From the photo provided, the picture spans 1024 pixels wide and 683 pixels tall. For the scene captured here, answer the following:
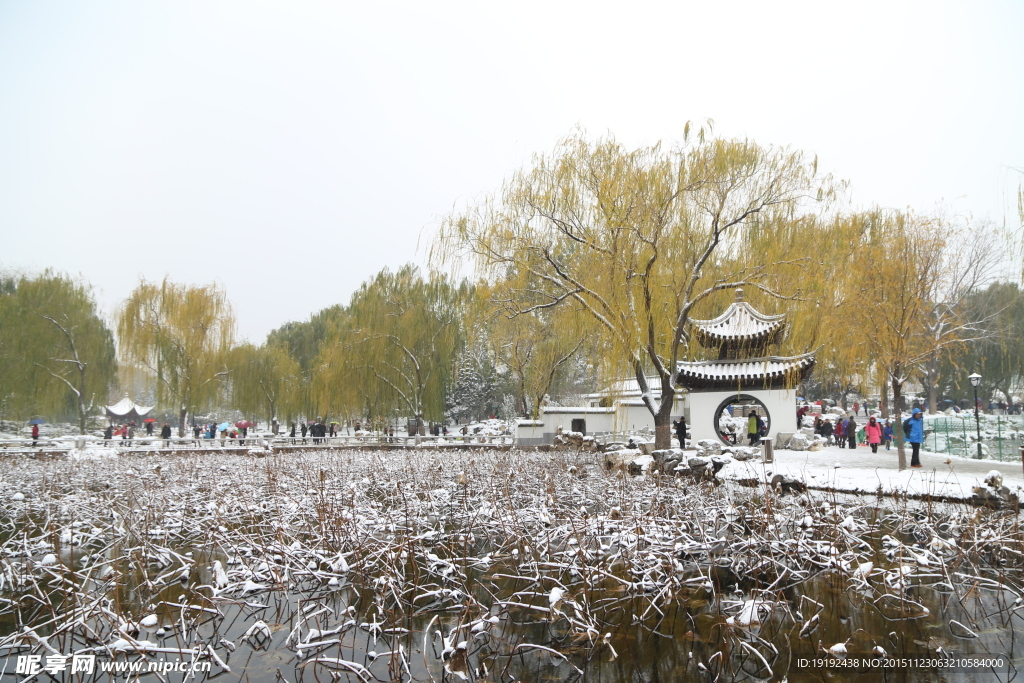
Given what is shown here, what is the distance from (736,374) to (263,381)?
2238 cm

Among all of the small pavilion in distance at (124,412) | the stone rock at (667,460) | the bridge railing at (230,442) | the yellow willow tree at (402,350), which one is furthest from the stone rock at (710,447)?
the small pavilion in distance at (124,412)

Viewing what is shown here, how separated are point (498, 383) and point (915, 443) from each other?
2543 centimetres

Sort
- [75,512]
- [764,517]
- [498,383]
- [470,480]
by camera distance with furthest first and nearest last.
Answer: [498,383] < [470,480] < [75,512] < [764,517]

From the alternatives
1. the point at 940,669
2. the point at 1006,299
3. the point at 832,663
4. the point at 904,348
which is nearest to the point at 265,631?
the point at 832,663

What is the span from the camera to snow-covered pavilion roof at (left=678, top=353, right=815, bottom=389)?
1602 cm

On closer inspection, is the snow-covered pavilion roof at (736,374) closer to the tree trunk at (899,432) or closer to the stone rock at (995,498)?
the tree trunk at (899,432)

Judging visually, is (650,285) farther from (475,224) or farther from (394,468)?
(394,468)

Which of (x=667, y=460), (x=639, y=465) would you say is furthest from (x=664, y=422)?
(x=667, y=460)

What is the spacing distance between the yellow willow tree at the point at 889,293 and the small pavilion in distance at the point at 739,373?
3.35 metres

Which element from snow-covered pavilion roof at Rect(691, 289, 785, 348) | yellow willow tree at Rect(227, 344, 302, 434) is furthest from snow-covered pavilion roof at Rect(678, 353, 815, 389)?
yellow willow tree at Rect(227, 344, 302, 434)

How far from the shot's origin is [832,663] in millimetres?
3654

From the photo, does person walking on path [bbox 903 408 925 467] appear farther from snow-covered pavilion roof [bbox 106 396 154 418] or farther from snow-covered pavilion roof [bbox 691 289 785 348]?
snow-covered pavilion roof [bbox 106 396 154 418]

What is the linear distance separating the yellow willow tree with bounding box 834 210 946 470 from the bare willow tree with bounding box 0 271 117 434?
24667mm

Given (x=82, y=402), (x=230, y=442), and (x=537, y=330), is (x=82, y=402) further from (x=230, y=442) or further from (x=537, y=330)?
(x=537, y=330)
